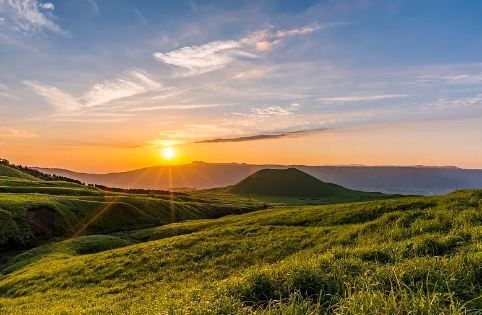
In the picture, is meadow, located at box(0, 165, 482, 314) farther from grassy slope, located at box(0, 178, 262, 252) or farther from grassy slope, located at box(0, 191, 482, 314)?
grassy slope, located at box(0, 178, 262, 252)

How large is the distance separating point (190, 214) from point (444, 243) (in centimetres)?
7304

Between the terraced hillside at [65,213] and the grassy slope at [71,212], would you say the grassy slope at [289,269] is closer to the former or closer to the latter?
the grassy slope at [71,212]

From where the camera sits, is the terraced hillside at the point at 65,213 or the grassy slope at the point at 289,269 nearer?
the grassy slope at the point at 289,269

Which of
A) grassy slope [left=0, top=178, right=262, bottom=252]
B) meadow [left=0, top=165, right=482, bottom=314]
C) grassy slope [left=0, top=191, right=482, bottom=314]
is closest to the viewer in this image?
grassy slope [left=0, top=191, right=482, bottom=314]

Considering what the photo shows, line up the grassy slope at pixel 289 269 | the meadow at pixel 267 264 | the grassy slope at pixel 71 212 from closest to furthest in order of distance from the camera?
the grassy slope at pixel 289 269 → the meadow at pixel 267 264 → the grassy slope at pixel 71 212

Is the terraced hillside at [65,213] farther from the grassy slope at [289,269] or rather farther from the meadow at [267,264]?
the grassy slope at [289,269]

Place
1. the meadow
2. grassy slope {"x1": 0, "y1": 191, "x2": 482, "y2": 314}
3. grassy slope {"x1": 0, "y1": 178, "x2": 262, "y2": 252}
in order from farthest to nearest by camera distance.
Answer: grassy slope {"x1": 0, "y1": 178, "x2": 262, "y2": 252}
the meadow
grassy slope {"x1": 0, "y1": 191, "x2": 482, "y2": 314}

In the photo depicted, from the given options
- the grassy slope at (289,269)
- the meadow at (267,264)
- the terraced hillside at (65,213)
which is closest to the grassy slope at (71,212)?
the terraced hillside at (65,213)

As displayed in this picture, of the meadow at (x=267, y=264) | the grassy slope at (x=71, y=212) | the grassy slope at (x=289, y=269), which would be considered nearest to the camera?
the grassy slope at (x=289, y=269)

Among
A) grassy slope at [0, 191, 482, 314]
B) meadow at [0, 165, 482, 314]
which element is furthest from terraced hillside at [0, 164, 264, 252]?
grassy slope at [0, 191, 482, 314]

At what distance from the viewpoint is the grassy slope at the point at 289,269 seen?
11773mm

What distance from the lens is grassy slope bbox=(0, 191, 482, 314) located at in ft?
38.6

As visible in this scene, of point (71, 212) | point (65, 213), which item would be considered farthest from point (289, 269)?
point (71, 212)

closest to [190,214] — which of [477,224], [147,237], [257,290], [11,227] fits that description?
[147,237]
